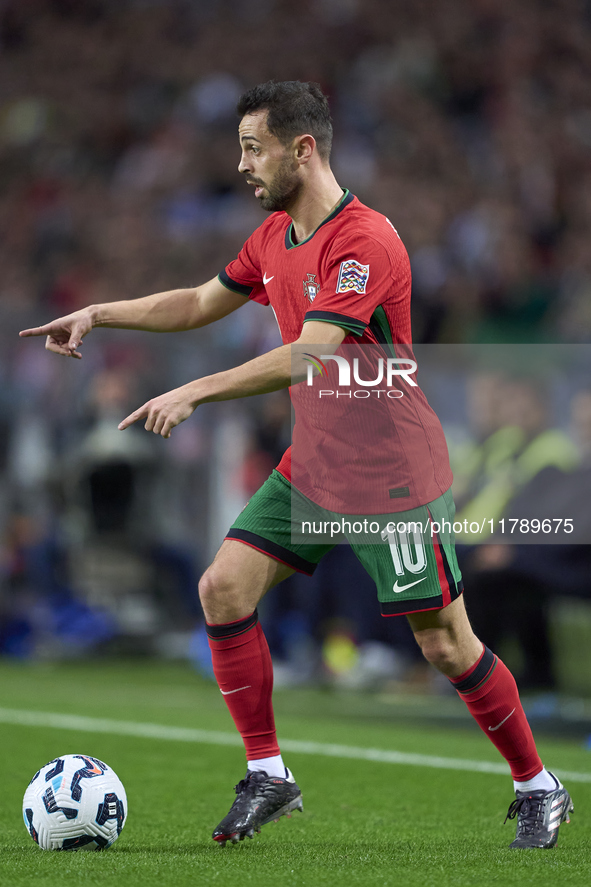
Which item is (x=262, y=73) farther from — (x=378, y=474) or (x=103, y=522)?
(x=378, y=474)

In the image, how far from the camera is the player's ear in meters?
3.75

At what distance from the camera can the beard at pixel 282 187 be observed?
12.3ft

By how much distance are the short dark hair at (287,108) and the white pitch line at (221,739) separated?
3161mm

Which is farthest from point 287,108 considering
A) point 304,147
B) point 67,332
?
point 67,332

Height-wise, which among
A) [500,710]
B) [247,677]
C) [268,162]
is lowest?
[500,710]

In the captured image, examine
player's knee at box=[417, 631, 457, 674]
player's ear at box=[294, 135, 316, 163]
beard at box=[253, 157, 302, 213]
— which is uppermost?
player's ear at box=[294, 135, 316, 163]

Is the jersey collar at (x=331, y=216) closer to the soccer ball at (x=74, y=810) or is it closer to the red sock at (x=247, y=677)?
the red sock at (x=247, y=677)

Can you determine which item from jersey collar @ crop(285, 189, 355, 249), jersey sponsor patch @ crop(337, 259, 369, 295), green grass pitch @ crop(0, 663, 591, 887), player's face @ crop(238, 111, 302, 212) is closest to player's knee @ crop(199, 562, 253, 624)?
green grass pitch @ crop(0, 663, 591, 887)

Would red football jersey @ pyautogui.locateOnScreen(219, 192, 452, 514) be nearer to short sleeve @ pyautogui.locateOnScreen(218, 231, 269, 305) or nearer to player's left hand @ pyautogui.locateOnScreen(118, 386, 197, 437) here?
short sleeve @ pyautogui.locateOnScreen(218, 231, 269, 305)

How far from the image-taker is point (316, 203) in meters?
3.79

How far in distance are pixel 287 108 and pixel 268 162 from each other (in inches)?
7.1

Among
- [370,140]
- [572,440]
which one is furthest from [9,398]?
[370,140]

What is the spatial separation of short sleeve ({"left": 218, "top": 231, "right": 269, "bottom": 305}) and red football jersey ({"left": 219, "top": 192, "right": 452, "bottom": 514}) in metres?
0.20

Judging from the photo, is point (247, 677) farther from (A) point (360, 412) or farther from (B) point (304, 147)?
(B) point (304, 147)
